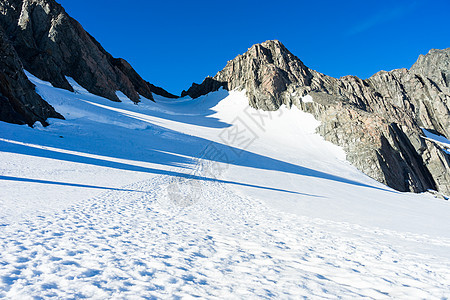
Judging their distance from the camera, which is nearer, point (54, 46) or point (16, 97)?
point (16, 97)

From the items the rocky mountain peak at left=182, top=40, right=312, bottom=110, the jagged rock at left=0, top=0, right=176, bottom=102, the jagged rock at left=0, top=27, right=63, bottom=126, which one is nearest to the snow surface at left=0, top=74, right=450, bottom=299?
the jagged rock at left=0, top=27, right=63, bottom=126

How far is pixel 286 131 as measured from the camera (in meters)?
47.8

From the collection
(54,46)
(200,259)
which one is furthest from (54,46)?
(200,259)

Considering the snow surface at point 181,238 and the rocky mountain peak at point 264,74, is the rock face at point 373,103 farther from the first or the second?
the snow surface at point 181,238

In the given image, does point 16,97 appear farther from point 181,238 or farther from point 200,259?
point 200,259

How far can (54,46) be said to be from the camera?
157 ft

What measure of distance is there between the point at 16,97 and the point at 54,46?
36384mm

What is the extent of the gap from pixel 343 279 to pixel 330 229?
3841mm

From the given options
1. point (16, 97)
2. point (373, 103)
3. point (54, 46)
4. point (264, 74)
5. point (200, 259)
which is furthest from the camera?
point (264, 74)

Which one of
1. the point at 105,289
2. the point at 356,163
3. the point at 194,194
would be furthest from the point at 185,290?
the point at 356,163

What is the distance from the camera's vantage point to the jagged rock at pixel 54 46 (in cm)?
4306

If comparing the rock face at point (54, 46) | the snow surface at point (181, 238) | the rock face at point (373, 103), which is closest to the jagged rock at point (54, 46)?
the rock face at point (54, 46)

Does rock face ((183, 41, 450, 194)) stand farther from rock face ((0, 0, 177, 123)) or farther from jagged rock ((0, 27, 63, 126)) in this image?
jagged rock ((0, 27, 63, 126))

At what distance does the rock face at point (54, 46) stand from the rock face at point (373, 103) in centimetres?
4162
